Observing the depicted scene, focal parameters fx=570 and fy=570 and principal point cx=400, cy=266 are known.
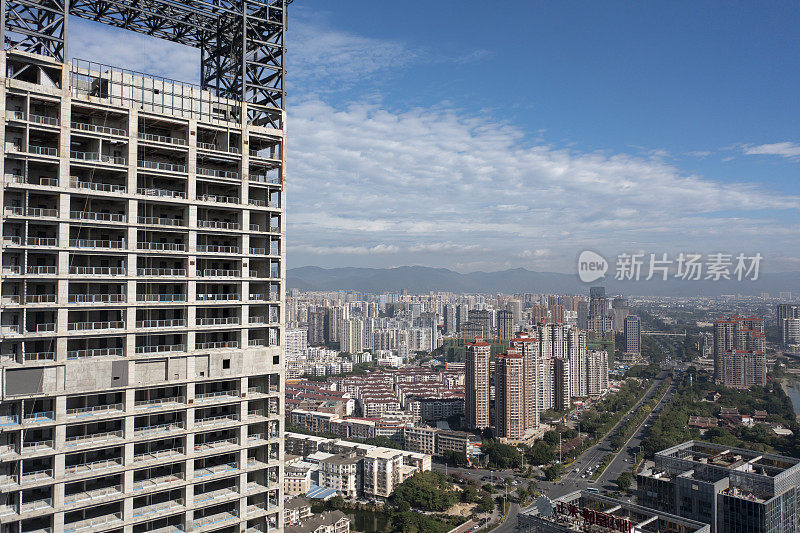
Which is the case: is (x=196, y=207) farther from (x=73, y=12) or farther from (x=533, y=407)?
(x=533, y=407)

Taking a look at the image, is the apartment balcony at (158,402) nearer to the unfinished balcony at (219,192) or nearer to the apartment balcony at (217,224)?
the apartment balcony at (217,224)

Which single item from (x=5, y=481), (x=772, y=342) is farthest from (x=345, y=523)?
(x=772, y=342)

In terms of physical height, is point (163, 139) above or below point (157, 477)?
above

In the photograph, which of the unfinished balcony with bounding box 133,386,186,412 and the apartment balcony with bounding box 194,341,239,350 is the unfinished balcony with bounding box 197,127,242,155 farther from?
the unfinished balcony with bounding box 133,386,186,412

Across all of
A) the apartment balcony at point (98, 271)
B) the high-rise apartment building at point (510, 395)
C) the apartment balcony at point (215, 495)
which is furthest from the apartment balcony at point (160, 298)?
the high-rise apartment building at point (510, 395)

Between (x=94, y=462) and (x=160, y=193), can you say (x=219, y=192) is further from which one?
(x=94, y=462)

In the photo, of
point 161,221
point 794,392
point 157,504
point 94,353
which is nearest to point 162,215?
point 161,221
